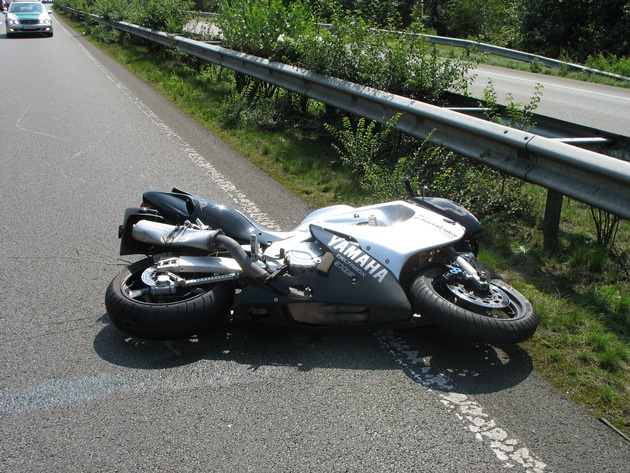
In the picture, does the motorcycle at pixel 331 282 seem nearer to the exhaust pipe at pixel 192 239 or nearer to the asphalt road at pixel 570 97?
the exhaust pipe at pixel 192 239

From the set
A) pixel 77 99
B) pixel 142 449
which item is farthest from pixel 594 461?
pixel 77 99

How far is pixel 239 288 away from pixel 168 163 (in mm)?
4334

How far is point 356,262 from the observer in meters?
4.14

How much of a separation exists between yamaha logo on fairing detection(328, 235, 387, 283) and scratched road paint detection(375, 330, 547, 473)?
438mm

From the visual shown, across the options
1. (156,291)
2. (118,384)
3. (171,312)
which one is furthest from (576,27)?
(118,384)

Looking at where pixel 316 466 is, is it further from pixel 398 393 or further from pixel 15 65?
pixel 15 65

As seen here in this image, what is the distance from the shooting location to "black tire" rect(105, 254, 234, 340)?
396cm

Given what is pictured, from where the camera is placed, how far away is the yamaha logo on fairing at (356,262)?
4102 mm

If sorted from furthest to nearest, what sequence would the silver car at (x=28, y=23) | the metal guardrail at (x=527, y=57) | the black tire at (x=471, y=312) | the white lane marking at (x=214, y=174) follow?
1. the silver car at (x=28, y=23)
2. the metal guardrail at (x=527, y=57)
3. the white lane marking at (x=214, y=174)
4. the black tire at (x=471, y=312)

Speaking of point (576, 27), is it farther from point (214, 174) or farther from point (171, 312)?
point (171, 312)

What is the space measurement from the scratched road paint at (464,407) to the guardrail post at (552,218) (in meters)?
2.02

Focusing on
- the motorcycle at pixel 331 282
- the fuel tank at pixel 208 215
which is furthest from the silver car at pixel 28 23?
the motorcycle at pixel 331 282

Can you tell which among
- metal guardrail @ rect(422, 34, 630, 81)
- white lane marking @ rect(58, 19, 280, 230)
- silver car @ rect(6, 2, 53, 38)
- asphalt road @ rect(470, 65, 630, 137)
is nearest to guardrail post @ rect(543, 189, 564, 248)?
white lane marking @ rect(58, 19, 280, 230)

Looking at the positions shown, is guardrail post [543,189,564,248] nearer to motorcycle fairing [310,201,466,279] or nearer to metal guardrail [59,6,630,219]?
metal guardrail [59,6,630,219]
